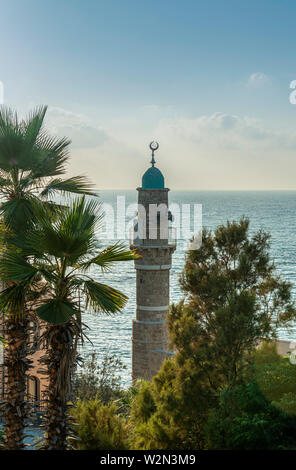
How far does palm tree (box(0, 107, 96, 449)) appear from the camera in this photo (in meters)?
A: 11.6

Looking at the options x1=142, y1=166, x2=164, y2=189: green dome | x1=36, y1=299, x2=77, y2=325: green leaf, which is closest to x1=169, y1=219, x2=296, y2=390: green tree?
x1=36, y1=299, x2=77, y2=325: green leaf

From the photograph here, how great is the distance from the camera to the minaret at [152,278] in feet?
80.3

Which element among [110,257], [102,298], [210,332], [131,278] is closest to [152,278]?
[210,332]

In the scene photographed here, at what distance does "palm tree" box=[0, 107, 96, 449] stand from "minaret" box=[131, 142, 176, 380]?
11496 mm

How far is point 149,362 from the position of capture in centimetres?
2483

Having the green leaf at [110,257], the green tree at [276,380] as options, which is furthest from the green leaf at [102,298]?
the green tree at [276,380]

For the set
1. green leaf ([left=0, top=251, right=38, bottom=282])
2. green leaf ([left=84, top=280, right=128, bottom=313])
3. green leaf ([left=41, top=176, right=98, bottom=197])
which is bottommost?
green leaf ([left=84, top=280, right=128, bottom=313])

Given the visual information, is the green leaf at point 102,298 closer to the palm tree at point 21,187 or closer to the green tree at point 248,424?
the palm tree at point 21,187

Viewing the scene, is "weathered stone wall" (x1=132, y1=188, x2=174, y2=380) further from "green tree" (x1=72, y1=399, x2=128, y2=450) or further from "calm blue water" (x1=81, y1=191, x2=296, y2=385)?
"green tree" (x1=72, y1=399, x2=128, y2=450)

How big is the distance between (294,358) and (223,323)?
2456 millimetres

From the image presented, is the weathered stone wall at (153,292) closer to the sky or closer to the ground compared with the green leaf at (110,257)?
closer to the ground

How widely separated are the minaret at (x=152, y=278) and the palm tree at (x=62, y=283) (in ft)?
44.6

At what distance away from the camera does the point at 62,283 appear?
1061 cm

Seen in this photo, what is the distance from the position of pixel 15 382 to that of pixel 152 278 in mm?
13315
